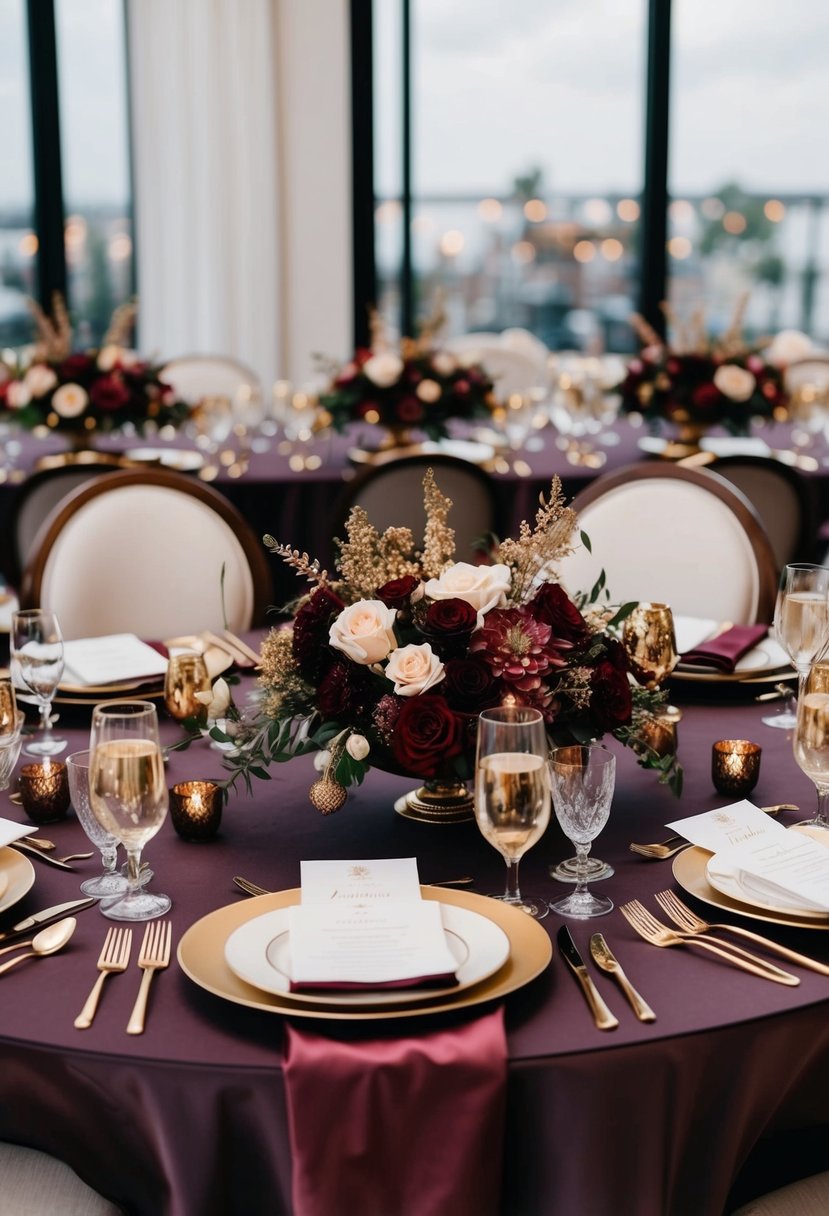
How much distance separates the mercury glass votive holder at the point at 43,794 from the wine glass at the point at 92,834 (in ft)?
0.59

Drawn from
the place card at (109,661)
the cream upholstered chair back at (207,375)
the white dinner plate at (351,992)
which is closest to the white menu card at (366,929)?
the white dinner plate at (351,992)

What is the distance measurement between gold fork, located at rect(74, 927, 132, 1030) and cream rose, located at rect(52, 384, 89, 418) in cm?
302

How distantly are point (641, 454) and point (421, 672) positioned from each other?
3.21m

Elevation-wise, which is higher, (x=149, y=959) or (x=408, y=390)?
(x=408, y=390)

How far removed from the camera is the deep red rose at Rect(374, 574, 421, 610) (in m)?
1.47

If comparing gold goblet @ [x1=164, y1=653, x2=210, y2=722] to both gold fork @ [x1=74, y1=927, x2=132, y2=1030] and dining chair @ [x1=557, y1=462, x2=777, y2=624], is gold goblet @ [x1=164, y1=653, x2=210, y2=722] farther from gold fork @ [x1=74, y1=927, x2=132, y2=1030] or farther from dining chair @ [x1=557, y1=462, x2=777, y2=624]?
dining chair @ [x1=557, y1=462, x2=777, y2=624]

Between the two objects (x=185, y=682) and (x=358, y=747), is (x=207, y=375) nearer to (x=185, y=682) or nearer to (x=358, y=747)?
(x=185, y=682)

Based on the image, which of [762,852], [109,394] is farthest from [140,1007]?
[109,394]

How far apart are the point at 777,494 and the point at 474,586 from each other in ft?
7.78

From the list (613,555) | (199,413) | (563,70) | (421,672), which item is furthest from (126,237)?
(421,672)

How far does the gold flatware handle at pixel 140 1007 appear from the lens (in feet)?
3.59

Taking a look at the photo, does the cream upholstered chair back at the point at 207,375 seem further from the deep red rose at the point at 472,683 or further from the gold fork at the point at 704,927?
the gold fork at the point at 704,927

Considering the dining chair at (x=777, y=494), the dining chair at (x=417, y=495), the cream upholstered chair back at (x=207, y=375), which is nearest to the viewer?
the dining chair at (x=417, y=495)

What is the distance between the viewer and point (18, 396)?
4051 mm
